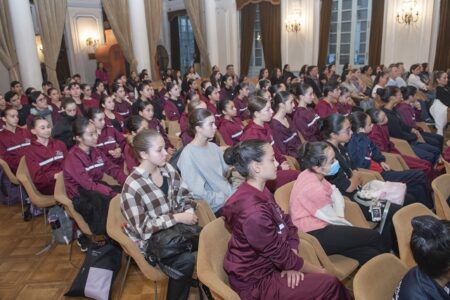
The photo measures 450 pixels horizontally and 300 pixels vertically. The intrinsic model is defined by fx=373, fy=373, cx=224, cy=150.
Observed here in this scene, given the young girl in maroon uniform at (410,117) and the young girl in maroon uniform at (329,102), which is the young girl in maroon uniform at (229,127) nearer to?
the young girl in maroon uniform at (329,102)

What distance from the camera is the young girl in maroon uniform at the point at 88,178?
9.19 ft

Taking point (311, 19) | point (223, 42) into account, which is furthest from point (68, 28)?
point (311, 19)

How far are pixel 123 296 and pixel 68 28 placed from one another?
36.1ft

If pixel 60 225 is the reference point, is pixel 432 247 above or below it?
above

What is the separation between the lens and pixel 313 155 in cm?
244

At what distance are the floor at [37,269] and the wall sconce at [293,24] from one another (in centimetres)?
936

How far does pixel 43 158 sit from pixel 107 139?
0.75m

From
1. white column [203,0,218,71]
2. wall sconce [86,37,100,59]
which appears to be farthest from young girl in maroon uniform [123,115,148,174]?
wall sconce [86,37,100,59]

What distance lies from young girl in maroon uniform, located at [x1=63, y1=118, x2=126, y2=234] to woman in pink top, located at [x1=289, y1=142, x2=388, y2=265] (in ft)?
4.71

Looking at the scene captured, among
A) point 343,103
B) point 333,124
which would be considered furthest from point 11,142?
point 343,103

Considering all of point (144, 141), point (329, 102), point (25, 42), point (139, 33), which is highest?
point (139, 33)

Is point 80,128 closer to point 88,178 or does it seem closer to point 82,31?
point 88,178

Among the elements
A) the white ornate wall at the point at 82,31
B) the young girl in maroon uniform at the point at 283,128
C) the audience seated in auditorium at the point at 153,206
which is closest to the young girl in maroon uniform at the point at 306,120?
the young girl in maroon uniform at the point at 283,128

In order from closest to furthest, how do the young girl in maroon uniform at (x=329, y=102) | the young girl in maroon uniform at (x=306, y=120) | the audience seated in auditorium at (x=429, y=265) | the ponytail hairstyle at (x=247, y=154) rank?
the audience seated in auditorium at (x=429, y=265)
the ponytail hairstyle at (x=247, y=154)
the young girl in maroon uniform at (x=306, y=120)
the young girl in maroon uniform at (x=329, y=102)
